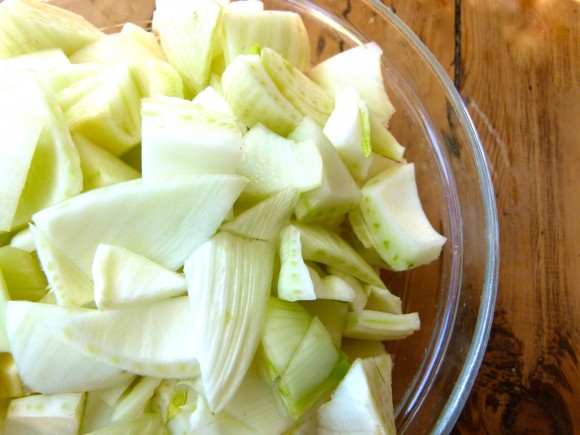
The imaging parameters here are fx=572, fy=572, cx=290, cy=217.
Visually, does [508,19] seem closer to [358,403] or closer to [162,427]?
[358,403]

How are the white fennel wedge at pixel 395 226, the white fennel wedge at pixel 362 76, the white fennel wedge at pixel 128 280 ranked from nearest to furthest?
the white fennel wedge at pixel 128 280 → the white fennel wedge at pixel 395 226 → the white fennel wedge at pixel 362 76

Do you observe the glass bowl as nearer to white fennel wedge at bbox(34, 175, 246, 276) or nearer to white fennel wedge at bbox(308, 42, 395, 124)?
white fennel wedge at bbox(308, 42, 395, 124)

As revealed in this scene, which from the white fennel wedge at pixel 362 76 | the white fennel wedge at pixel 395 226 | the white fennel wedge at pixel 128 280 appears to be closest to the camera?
the white fennel wedge at pixel 128 280

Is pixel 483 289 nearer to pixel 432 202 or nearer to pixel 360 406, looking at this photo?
pixel 432 202

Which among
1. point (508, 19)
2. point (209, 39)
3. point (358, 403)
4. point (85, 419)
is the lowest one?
point (85, 419)

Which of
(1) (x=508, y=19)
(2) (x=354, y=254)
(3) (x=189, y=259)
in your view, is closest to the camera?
(3) (x=189, y=259)

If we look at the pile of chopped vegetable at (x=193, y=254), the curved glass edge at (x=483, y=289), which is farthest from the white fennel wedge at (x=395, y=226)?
the curved glass edge at (x=483, y=289)

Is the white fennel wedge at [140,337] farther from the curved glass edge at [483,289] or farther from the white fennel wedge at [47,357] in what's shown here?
the curved glass edge at [483,289]

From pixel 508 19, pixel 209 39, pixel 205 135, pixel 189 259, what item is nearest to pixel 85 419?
pixel 189 259
